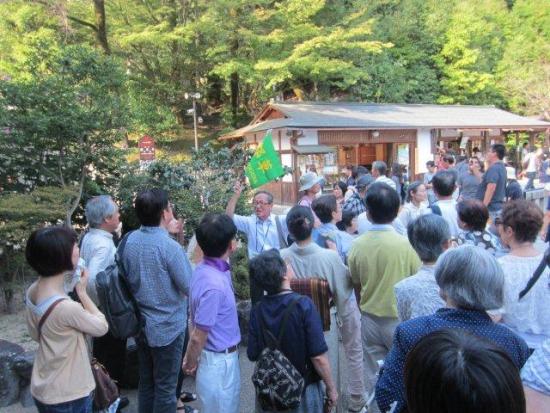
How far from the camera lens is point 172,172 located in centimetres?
665

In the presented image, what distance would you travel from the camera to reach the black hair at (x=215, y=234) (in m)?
2.51

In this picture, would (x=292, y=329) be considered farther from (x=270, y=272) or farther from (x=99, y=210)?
(x=99, y=210)

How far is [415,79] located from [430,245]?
1015 inches

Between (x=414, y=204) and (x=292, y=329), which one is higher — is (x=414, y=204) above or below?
above

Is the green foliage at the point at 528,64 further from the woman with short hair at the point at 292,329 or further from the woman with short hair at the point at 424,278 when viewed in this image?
the woman with short hair at the point at 292,329

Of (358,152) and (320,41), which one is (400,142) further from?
(320,41)

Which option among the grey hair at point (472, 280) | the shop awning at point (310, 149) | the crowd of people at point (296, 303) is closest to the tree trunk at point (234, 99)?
the shop awning at point (310, 149)

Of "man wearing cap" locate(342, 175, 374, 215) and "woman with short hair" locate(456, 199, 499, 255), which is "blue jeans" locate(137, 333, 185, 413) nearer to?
"woman with short hair" locate(456, 199, 499, 255)

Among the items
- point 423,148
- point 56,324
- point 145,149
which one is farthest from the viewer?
point 423,148

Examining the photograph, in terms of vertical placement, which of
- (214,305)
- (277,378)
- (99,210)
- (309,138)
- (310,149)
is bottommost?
(277,378)

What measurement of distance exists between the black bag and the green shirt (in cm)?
144

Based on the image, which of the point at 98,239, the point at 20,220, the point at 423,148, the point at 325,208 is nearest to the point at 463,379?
the point at 98,239

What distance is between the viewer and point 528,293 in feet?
7.39

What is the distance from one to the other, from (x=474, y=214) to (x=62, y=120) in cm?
514
